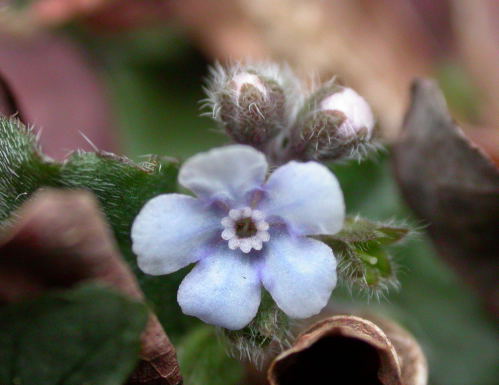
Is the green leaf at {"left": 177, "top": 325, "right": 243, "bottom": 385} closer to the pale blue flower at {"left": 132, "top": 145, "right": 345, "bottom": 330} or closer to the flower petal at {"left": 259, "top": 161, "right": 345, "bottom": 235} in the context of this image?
the pale blue flower at {"left": 132, "top": 145, "right": 345, "bottom": 330}

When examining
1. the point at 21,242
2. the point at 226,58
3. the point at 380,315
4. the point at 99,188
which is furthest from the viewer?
the point at 226,58

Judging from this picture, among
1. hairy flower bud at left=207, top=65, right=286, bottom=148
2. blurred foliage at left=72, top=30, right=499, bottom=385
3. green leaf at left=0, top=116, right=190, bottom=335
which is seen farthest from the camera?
blurred foliage at left=72, top=30, right=499, bottom=385

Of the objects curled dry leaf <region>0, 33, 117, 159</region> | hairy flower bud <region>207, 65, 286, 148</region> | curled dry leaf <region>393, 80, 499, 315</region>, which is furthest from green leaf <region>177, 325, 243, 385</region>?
curled dry leaf <region>0, 33, 117, 159</region>

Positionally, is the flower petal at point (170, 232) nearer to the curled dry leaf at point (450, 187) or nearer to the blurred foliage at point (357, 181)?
the blurred foliage at point (357, 181)

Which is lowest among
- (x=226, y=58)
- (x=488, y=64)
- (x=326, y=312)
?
(x=326, y=312)

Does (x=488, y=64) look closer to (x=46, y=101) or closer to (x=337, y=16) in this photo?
(x=337, y=16)

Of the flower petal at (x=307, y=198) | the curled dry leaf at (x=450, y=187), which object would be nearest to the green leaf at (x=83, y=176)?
the flower petal at (x=307, y=198)

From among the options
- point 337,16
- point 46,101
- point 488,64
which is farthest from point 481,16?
point 46,101
